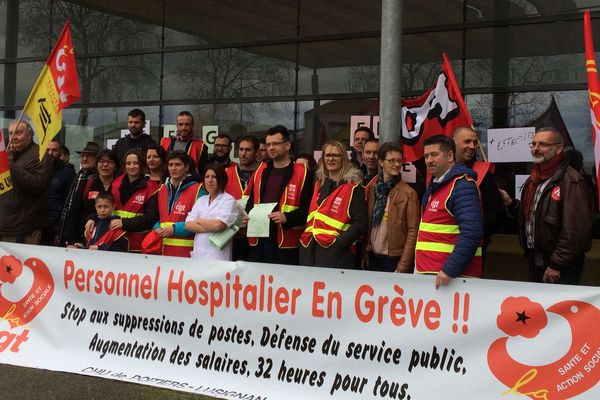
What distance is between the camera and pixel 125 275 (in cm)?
533

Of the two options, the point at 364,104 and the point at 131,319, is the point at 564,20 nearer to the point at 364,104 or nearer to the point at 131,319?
the point at 364,104

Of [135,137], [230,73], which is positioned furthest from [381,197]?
[230,73]

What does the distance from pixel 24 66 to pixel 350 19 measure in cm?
666

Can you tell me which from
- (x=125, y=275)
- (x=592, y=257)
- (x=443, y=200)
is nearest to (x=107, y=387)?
(x=125, y=275)

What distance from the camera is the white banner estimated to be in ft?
12.7

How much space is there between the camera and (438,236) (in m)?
4.42

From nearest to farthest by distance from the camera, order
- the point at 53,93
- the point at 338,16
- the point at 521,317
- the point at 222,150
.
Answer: the point at 521,317
the point at 53,93
the point at 222,150
the point at 338,16

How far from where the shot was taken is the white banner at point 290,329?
12.7 feet

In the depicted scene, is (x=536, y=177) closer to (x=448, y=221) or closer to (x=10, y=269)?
(x=448, y=221)

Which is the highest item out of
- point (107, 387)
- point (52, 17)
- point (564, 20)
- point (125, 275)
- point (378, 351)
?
point (52, 17)

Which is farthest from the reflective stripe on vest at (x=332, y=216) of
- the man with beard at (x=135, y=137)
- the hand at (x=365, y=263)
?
the man with beard at (x=135, y=137)

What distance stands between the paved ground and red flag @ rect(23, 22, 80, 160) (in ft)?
7.11

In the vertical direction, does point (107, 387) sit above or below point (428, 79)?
below

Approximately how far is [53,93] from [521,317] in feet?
15.5
